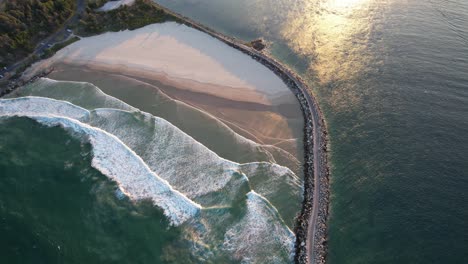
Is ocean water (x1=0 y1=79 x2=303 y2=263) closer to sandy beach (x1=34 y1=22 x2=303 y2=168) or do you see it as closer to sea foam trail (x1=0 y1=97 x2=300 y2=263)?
sea foam trail (x1=0 y1=97 x2=300 y2=263)

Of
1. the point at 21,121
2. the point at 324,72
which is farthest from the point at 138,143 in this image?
the point at 324,72

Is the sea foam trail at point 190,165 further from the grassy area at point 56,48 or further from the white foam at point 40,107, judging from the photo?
the grassy area at point 56,48

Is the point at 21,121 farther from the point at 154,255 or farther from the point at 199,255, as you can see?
the point at 199,255

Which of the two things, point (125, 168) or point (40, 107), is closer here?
point (125, 168)

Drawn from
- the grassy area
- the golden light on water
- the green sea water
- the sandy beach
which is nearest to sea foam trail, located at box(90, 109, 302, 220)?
the sandy beach

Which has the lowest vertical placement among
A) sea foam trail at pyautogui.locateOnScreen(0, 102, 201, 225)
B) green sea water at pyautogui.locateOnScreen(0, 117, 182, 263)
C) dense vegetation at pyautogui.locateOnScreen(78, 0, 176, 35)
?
green sea water at pyautogui.locateOnScreen(0, 117, 182, 263)

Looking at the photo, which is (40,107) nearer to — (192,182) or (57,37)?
(57,37)

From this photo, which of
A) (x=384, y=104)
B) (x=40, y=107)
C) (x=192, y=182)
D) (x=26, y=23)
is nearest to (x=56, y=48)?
(x=26, y=23)
